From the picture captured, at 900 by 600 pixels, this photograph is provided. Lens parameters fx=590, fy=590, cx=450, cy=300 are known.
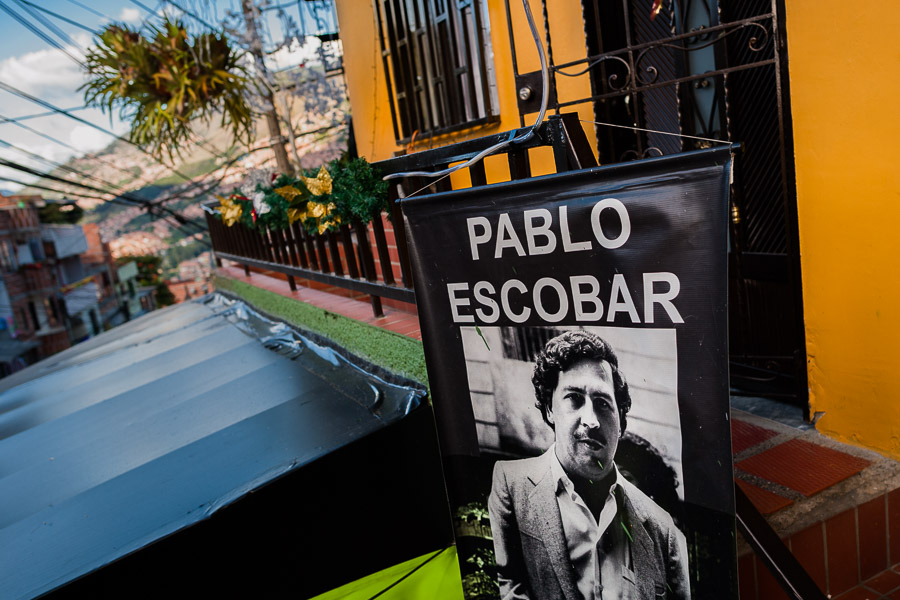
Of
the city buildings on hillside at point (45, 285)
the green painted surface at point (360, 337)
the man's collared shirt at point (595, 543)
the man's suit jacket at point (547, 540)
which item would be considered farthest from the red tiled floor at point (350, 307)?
the city buildings on hillside at point (45, 285)

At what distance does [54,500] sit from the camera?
2.01m

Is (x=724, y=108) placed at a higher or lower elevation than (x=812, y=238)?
higher

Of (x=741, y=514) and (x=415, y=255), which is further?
(x=415, y=255)

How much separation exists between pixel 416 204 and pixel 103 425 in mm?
2286

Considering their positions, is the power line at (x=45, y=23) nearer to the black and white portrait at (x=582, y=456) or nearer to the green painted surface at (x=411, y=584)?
the green painted surface at (x=411, y=584)

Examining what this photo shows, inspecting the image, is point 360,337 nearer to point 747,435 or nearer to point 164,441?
point 164,441

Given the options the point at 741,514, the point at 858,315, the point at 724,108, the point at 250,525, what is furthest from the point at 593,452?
the point at 724,108

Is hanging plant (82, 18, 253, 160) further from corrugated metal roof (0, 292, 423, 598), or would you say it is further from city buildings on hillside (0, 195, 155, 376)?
city buildings on hillside (0, 195, 155, 376)

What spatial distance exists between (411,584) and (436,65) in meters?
3.19

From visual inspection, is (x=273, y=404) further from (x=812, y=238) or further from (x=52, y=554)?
(x=812, y=238)

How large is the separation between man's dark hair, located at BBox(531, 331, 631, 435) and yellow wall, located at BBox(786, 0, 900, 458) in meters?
1.16

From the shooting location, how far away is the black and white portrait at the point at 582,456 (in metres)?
1.02

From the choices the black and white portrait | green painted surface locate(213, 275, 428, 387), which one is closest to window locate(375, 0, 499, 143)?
green painted surface locate(213, 275, 428, 387)

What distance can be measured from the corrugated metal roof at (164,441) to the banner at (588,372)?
768 mm
